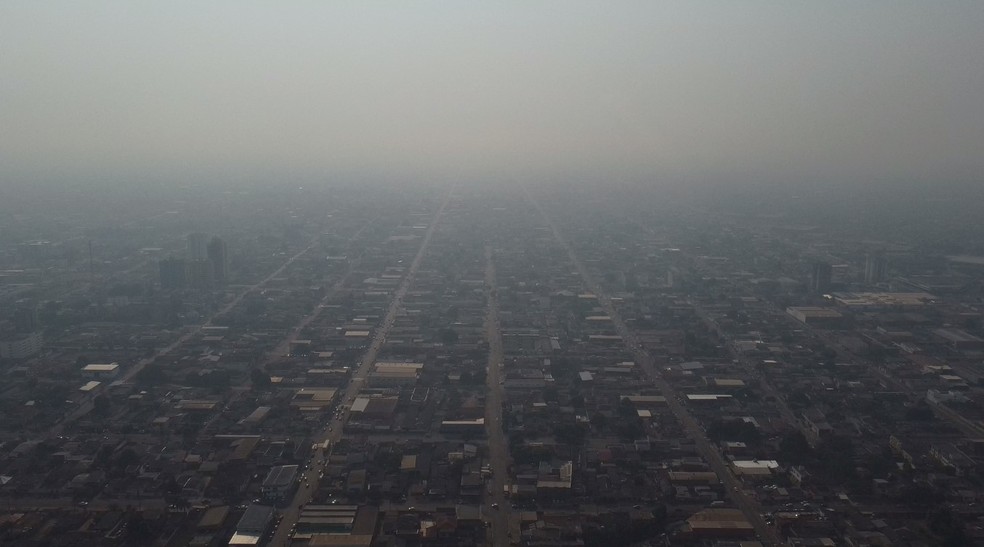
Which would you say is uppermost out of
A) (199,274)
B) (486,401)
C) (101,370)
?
(199,274)

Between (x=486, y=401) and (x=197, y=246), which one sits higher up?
(x=197, y=246)

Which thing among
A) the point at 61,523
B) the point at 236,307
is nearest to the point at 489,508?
the point at 61,523

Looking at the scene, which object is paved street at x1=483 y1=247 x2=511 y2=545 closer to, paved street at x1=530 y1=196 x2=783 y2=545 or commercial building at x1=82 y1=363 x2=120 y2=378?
paved street at x1=530 y1=196 x2=783 y2=545

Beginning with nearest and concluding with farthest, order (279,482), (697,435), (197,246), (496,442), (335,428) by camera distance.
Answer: (279,482) → (496,442) → (697,435) → (335,428) → (197,246)

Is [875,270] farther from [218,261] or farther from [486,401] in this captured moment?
[218,261]

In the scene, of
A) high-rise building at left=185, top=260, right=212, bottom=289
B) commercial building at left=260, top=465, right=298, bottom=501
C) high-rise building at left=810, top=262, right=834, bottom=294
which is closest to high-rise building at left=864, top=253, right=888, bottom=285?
high-rise building at left=810, top=262, right=834, bottom=294

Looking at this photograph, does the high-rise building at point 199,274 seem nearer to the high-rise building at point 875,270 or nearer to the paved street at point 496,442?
the paved street at point 496,442

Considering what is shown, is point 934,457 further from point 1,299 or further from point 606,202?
point 606,202

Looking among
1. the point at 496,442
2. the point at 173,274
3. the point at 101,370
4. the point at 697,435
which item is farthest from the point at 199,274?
the point at 697,435

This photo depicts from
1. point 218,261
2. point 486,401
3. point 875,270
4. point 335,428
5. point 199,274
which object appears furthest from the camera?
point 875,270
